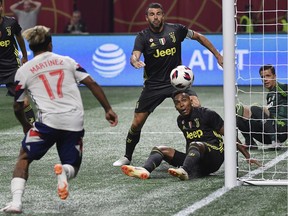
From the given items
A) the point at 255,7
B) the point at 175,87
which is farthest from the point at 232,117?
the point at 255,7

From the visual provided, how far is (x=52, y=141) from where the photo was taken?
916cm

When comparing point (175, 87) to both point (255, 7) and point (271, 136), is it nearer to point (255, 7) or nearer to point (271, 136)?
point (271, 136)

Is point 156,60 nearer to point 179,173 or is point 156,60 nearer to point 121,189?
point 179,173

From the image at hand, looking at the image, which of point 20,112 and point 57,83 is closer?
point 57,83

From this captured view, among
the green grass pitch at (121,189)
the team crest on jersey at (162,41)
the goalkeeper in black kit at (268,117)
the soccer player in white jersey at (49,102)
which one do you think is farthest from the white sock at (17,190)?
the goalkeeper in black kit at (268,117)

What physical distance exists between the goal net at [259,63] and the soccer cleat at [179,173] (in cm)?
58

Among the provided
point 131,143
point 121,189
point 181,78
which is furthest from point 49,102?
point 131,143

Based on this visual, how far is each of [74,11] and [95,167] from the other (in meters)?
16.2

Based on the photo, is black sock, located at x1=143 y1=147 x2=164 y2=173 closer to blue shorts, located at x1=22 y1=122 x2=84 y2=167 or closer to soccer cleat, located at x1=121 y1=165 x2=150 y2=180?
soccer cleat, located at x1=121 y1=165 x2=150 y2=180

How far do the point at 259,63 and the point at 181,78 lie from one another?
999cm

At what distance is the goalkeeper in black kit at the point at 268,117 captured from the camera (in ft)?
44.2

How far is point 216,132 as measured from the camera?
11.3 meters

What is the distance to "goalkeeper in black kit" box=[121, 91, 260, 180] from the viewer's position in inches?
432

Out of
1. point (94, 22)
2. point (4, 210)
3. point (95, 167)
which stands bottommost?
point (94, 22)
